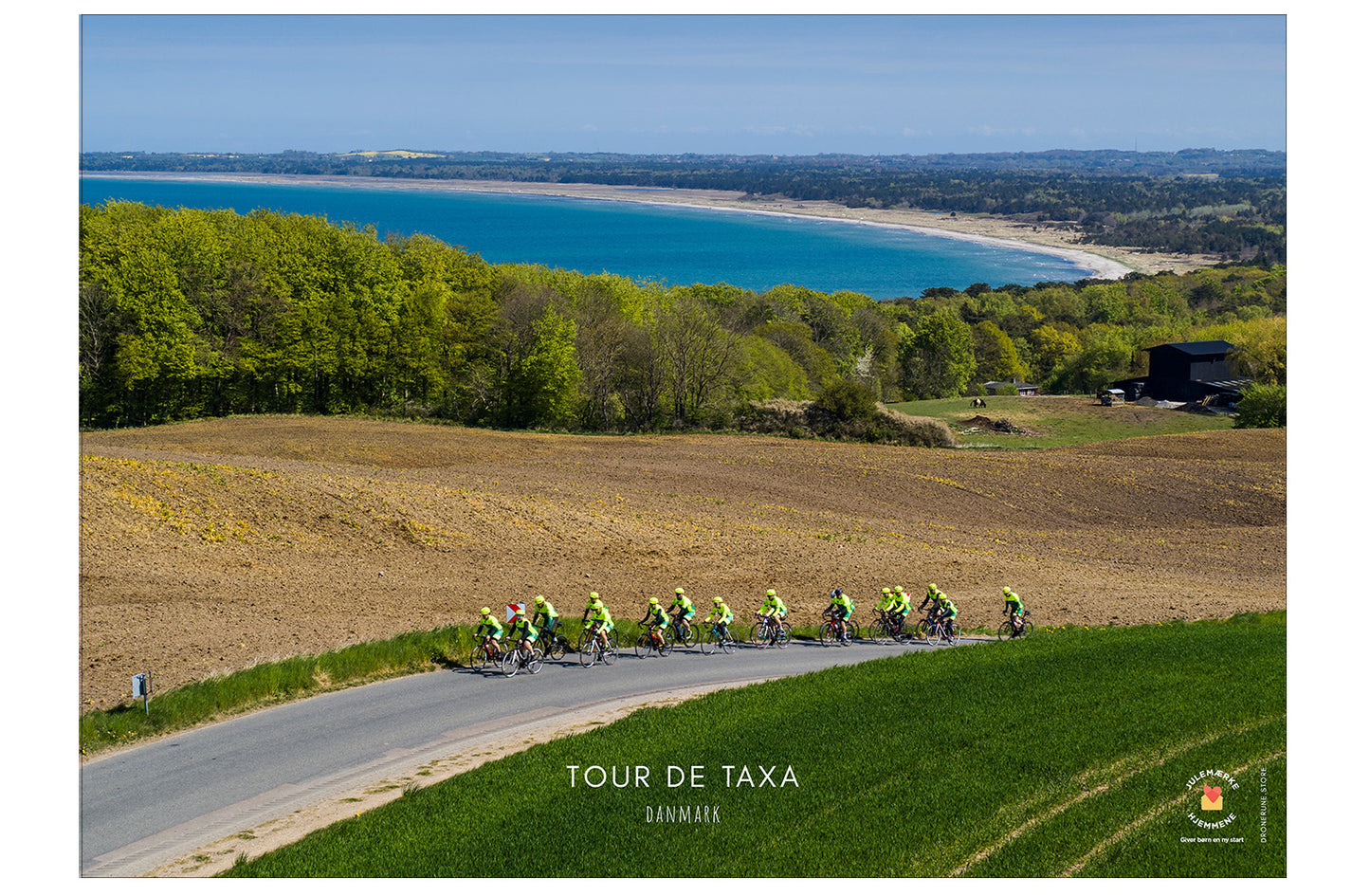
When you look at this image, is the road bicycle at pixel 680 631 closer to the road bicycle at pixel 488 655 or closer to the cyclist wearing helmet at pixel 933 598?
the road bicycle at pixel 488 655

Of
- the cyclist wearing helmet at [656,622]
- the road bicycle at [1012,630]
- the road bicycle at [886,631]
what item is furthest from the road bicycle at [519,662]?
→ the road bicycle at [1012,630]

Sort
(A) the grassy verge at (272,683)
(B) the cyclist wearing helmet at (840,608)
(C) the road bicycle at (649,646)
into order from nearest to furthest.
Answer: (A) the grassy verge at (272,683) → (C) the road bicycle at (649,646) → (B) the cyclist wearing helmet at (840,608)

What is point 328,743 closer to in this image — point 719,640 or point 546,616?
point 546,616

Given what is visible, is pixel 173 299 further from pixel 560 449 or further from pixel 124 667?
pixel 124 667

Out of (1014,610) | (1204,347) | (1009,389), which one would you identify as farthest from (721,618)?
(1009,389)

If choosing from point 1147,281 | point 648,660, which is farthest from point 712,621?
point 1147,281

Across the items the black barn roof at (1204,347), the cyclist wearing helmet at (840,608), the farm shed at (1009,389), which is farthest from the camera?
the farm shed at (1009,389)
